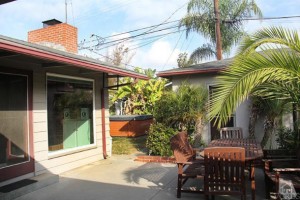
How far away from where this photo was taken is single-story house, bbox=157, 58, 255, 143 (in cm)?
1002

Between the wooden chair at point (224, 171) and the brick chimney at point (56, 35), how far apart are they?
6737 millimetres

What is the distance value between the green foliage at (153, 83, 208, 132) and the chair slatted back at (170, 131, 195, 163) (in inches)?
112

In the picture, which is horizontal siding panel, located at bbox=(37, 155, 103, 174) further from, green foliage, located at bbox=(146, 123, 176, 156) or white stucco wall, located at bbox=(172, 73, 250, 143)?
white stucco wall, located at bbox=(172, 73, 250, 143)

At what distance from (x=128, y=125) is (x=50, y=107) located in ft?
29.2

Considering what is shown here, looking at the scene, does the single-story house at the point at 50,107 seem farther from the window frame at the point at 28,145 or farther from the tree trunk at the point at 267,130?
the tree trunk at the point at 267,130

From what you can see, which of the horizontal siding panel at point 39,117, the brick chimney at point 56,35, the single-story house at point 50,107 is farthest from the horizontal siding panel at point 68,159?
the brick chimney at point 56,35

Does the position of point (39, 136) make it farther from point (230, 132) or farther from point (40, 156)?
point (230, 132)

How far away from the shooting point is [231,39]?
20391 mm

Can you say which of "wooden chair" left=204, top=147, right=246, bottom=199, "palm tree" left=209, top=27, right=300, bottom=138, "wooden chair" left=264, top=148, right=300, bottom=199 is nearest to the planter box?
"wooden chair" left=264, top=148, right=300, bottom=199

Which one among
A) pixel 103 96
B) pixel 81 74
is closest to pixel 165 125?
pixel 103 96

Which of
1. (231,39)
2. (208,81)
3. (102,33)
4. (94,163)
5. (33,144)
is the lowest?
(94,163)

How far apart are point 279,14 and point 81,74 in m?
13.4

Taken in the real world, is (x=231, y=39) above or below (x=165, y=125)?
above

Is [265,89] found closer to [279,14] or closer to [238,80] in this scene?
[238,80]
